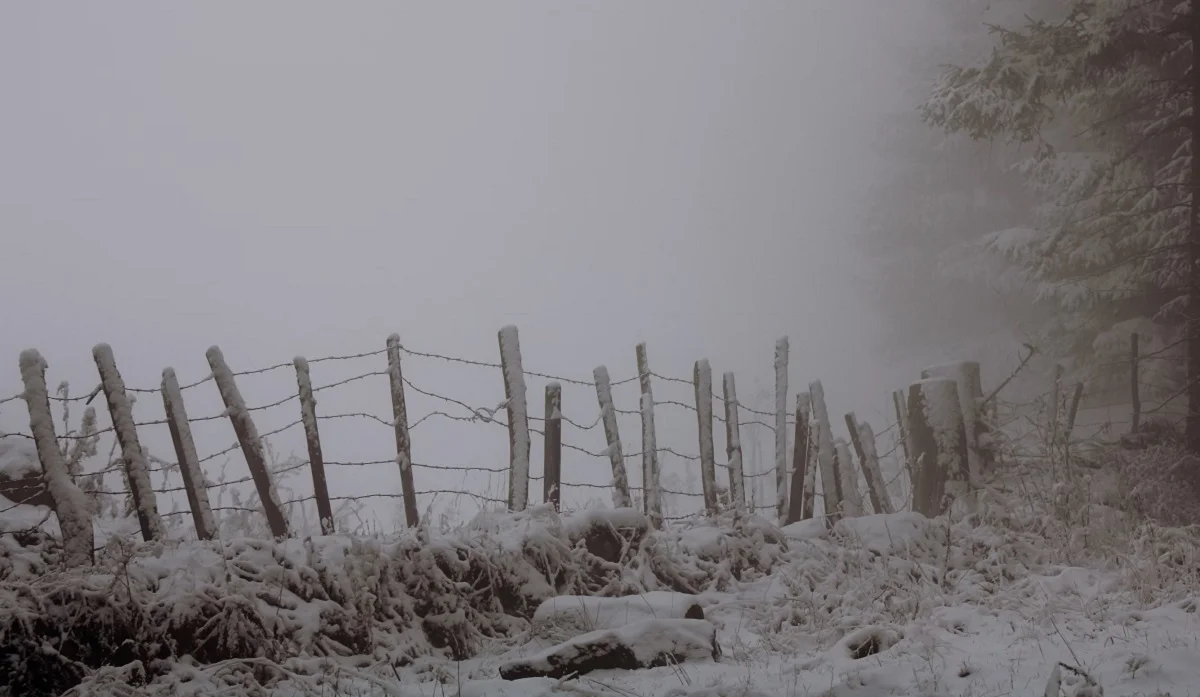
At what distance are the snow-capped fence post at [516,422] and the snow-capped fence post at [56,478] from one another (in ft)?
11.9

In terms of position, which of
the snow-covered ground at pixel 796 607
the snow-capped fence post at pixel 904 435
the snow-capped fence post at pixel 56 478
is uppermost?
the snow-capped fence post at pixel 56 478

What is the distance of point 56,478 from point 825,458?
8.03m

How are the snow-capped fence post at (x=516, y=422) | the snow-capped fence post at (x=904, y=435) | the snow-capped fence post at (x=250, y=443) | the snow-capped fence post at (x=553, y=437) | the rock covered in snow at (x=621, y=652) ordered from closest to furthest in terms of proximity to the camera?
1. the rock covered in snow at (x=621, y=652)
2. the snow-capped fence post at (x=250, y=443)
3. the snow-capped fence post at (x=516, y=422)
4. the snow-capped fence post at (x=553, y=437)
5. the snow-capped fence post at (x=904, y=435)

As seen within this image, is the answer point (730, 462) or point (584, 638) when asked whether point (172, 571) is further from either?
point (730, 462)

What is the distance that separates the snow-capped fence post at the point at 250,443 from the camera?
6.80m

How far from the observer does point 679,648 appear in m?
4.31

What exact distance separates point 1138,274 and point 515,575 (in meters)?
13.4

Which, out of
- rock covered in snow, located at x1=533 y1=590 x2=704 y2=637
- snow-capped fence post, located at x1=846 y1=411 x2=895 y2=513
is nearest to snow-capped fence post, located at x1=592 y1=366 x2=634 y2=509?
rock covered in snow, located at x1=533 y1=590 x2=704 y2=637

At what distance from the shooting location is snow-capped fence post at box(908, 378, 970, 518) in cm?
859

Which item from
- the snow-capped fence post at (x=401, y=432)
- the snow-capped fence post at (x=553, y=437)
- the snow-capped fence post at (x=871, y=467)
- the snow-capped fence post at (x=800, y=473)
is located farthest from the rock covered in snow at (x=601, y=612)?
the snow-capped fence post at (x=871, y=467)

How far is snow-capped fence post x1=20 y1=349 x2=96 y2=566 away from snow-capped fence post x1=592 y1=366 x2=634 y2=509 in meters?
4.71

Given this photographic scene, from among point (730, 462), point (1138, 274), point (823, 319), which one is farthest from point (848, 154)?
point (730, 462)

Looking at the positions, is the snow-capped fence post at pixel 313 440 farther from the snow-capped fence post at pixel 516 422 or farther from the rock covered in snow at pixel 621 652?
the rock covered in snow at pixel 621 652

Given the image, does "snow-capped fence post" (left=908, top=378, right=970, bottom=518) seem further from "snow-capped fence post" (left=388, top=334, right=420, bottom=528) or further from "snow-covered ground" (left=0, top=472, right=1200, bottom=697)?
"snow-capped fence post" (left=388, top=334, right=420, bottom=528)
